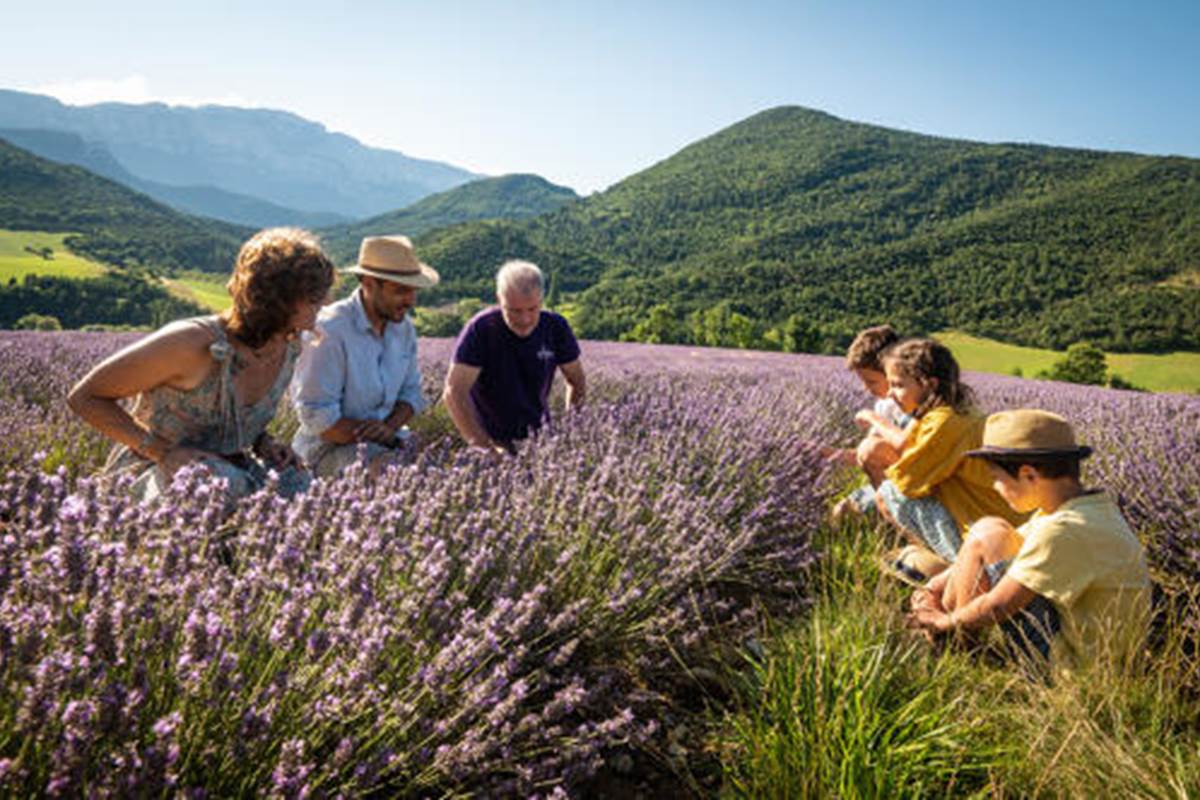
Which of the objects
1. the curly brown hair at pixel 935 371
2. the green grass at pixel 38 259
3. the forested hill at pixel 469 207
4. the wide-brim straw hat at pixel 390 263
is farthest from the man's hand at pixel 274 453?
the forested hill at pixel 469 207

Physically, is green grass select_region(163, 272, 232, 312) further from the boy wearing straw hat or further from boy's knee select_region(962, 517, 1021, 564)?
the boy wearing straw hat

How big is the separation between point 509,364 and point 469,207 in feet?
562

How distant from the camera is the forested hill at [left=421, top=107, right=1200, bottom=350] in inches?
1885

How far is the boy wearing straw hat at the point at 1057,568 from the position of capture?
1.81 metres

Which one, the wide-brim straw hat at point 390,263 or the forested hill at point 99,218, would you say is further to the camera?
the forested hill at point 99,218

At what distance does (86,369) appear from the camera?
185 inches

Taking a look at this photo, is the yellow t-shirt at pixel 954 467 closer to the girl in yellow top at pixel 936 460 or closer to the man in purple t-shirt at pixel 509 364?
the girl in yellow top at pixel 936 460

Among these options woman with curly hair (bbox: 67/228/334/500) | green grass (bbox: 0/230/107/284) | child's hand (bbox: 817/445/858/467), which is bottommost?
green grass (bbox: 0/230/107/284)

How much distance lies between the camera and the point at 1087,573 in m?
1.82

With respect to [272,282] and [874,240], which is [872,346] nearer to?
[272,282]

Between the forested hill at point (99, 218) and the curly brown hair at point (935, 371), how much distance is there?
224ft

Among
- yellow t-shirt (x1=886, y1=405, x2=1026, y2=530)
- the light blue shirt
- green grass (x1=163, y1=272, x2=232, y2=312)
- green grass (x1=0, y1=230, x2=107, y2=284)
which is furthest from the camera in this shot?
green grass (x1=163, y1=272, x2=232, y2=312)

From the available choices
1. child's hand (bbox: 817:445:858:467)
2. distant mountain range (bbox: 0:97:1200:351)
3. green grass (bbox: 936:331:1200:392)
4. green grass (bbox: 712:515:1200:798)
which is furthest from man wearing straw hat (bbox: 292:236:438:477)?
distant mountain range (bbox: 0:97:1200:351)

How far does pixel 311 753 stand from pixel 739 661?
4.20ft
